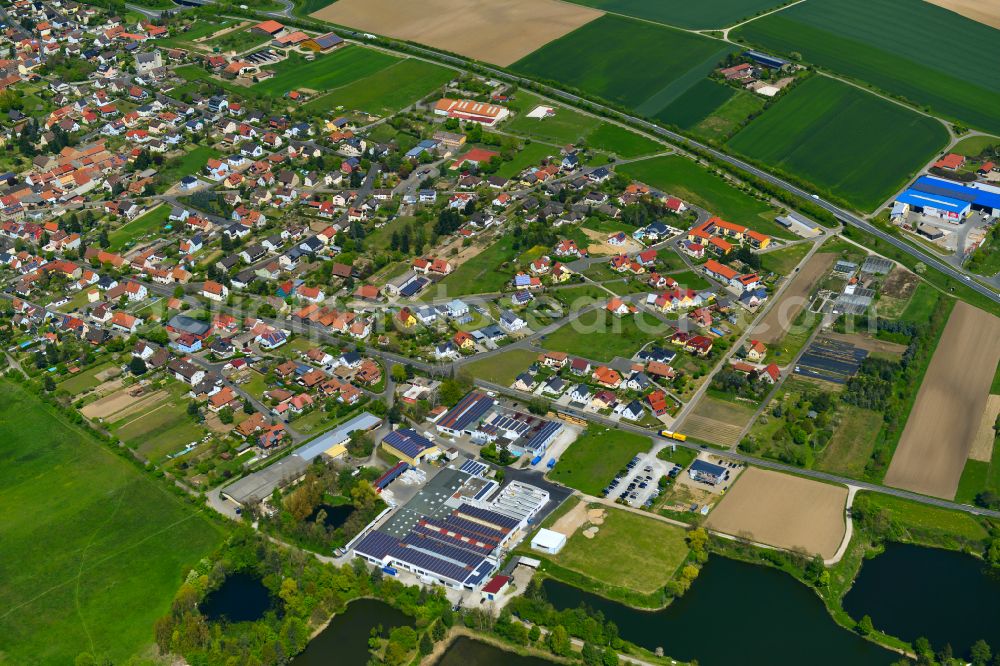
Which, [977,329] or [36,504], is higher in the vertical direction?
[977,329]

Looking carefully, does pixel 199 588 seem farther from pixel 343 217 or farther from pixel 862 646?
pixel 343 217

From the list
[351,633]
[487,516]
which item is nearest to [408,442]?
[487,516]

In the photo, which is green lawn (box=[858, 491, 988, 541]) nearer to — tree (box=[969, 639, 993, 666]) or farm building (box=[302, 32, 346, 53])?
tree (box=[969, 639, 993, 666])

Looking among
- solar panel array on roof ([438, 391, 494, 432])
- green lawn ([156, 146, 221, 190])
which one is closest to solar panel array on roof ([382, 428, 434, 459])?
solar panel array on roof ([438, 391, 494, 432])

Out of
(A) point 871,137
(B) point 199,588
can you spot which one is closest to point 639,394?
(B) point 199,588

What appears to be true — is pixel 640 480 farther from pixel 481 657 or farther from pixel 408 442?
pixel 481 657

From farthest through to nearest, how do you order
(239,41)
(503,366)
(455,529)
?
(239,41)
(503,366)
(455,529)
